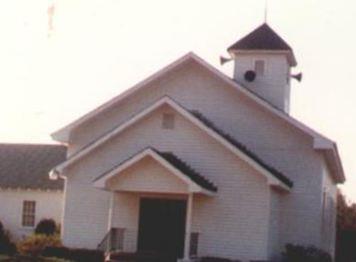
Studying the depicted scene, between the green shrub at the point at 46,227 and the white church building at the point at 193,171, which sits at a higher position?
the white church building at the point at 193,171

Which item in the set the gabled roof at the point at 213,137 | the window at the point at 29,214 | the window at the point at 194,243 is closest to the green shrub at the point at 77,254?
the window at the point at 194,243

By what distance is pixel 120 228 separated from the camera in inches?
1366

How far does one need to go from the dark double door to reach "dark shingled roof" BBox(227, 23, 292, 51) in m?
8.46

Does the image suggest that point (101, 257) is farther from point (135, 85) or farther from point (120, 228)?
point (135, 85)

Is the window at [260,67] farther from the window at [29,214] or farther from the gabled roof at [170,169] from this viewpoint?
the window at [29,214]

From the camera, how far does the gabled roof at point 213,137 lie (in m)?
32.2

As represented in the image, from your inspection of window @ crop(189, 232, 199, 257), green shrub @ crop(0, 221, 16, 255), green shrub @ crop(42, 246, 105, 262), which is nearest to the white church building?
window @ crop(189, 232, 199, 257)

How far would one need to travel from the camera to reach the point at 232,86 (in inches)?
1417

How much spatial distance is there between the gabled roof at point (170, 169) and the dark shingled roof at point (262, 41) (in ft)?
26.1

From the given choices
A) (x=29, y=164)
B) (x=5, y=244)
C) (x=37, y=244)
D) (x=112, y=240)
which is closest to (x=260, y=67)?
(x=112, y=240)

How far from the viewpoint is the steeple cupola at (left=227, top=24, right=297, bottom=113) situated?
39.5 metres

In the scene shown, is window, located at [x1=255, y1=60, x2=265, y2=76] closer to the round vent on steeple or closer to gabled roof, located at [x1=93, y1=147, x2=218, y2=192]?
the round vent on steeple

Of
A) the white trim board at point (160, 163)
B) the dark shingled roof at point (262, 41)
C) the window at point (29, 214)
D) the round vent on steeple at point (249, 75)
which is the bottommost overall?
the window at point (29, 214)

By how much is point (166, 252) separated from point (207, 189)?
3.12 metres
